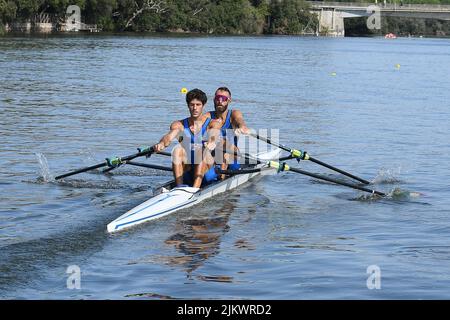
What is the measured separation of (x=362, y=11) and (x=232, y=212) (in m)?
137

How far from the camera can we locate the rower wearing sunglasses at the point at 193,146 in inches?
563

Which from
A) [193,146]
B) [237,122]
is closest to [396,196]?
[237,122]

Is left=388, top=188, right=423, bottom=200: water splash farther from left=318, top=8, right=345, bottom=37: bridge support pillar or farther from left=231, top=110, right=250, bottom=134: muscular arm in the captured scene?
left=318, top=8, right=345, bottom=37: bridge support pillar

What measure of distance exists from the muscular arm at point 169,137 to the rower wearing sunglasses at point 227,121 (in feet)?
3.25

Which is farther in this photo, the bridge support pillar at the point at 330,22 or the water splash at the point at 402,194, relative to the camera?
the bridge support pillar at the point at 330,22

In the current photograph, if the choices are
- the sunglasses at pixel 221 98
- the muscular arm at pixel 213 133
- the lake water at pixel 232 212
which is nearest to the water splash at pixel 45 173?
the lake water at pixel 232 212

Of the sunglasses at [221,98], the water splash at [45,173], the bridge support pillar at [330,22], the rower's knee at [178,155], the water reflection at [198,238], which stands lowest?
the water reflection at [198,238]

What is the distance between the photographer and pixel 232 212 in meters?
14.5

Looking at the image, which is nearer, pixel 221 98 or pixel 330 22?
pixel 221 98

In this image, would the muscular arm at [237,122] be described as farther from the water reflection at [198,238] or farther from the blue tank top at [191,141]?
the water reflection at [198,238]

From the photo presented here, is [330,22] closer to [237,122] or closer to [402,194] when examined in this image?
[402,194]

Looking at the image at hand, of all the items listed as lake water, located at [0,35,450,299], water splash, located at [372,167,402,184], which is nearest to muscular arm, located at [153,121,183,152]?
lake water, located at [0,35,450,299]

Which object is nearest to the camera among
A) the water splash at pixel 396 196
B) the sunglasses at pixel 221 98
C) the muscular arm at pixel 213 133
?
the muscular arm at pixel 213 133
